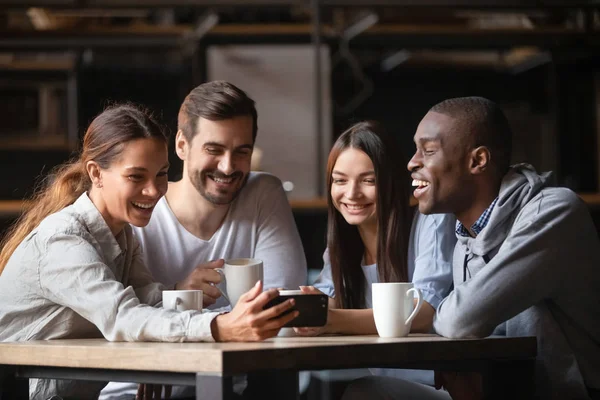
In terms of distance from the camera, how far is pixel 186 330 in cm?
152

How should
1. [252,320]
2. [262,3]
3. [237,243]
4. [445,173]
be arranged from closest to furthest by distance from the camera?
[252,320]
[445,173]
[237,243]
[262,3]

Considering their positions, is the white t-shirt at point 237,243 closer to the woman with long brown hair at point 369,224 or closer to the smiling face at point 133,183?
the woman with long brown hair at point 369,224

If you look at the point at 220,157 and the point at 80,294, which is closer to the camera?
the point at 80,294

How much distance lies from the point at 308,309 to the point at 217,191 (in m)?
0.67

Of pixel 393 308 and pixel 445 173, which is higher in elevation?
pixel 445 173

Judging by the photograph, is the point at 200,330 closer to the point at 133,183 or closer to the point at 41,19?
the point at 133,183

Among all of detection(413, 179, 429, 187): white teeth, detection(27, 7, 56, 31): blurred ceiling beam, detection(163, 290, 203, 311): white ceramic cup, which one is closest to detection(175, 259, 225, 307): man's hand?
detection(163, 290, 203, 311): white ceramic cup

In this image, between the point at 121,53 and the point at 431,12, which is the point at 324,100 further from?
the point at 121,53

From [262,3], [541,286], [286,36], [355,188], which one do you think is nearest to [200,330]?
[541,286]

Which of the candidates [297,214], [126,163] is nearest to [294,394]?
[126,163]

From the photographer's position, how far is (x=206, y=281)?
1.84 m

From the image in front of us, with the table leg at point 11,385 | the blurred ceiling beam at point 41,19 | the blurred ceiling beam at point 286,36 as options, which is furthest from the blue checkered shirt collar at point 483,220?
the blurred ceiling beam at point 41,19

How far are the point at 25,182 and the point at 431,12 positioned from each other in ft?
7.69

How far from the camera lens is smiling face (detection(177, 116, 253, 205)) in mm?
2148
